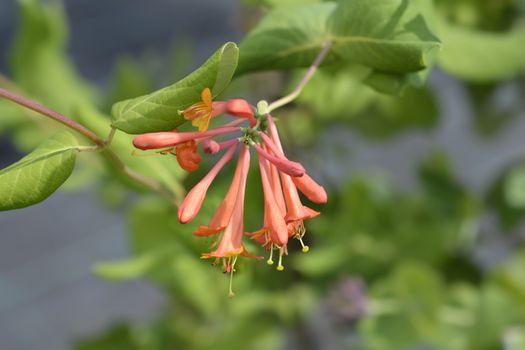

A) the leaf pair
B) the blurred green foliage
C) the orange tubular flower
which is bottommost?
the orange tubular flower

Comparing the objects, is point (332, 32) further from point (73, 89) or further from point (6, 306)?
point (6, 306)

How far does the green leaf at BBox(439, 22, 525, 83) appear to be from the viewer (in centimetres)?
56

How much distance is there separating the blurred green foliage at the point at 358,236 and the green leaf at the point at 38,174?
0.53 ft

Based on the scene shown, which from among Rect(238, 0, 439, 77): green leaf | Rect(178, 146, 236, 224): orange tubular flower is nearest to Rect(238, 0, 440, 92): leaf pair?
Rect(238, 0, 439, 77): green leaf

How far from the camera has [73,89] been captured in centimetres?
81

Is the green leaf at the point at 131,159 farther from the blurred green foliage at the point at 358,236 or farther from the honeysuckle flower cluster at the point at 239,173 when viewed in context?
the honeysuckle flower cluster at the point at 239,173

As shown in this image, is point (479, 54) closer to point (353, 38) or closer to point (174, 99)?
point (353, 38)

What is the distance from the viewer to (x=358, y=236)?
0.69 m

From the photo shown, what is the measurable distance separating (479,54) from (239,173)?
307 mm

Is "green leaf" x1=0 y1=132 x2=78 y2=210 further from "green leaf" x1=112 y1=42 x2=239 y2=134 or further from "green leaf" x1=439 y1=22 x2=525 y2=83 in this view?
"green leaf" x1=439 y1=22 x2=525 y2=83

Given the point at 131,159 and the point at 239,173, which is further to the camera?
the point at 131,159

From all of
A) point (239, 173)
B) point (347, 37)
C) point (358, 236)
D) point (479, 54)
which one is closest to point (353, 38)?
point (347, 37)

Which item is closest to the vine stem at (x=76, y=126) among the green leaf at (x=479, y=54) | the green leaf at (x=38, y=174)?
the green leaf at (x=38, y=174)

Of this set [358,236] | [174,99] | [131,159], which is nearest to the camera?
[174,99]
